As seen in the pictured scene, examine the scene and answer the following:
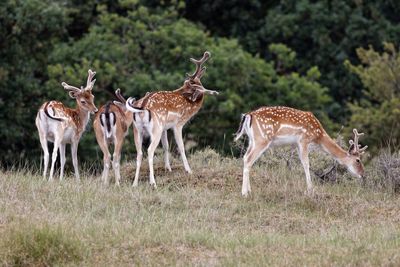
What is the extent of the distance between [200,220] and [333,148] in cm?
285

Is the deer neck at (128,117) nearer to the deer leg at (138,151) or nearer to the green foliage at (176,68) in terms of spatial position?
the deer leg at (138,151)

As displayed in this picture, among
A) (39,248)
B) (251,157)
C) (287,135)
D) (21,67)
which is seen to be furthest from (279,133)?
(21,67)

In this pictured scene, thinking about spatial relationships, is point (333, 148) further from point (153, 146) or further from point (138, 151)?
point (138, 151)

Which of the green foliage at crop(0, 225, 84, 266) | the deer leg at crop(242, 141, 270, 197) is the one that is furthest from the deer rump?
the green foliage at crop(0, 225, 84, 266)

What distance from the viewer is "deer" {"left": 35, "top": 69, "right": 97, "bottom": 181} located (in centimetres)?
1577

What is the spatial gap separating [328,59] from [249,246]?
2187 centimetres

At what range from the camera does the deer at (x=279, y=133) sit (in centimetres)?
1459

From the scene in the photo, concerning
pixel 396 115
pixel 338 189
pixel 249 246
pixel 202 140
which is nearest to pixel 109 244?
pixel 249 246

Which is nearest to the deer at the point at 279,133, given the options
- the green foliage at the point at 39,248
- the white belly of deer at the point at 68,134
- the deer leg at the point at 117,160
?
the deer leg at the point at 117,160

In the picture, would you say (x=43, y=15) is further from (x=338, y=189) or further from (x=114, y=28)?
(x=338, y=189)

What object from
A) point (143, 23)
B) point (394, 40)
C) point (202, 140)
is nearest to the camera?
point (202, 140)

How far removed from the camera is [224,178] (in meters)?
15.7

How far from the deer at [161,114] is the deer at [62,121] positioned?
1048 mm

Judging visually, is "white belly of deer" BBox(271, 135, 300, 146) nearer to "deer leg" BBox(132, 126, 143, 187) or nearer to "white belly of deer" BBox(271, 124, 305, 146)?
"white belly of deer" BBox(271, 124, 305, 146)
